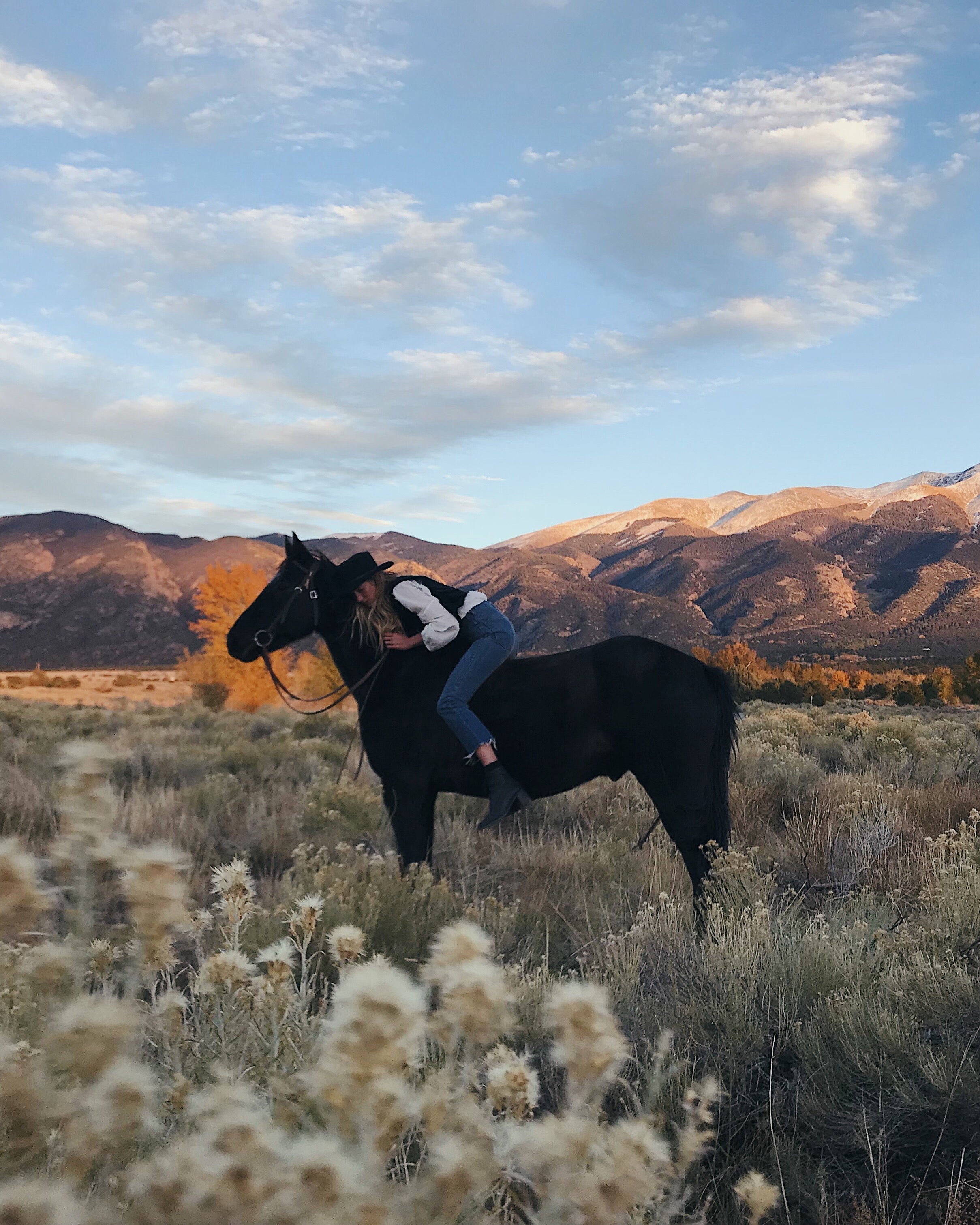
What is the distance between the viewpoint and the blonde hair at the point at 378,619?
504cm

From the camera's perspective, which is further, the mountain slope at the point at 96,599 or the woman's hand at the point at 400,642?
the mountain slope at the point at 96,599

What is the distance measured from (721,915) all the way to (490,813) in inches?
56.6

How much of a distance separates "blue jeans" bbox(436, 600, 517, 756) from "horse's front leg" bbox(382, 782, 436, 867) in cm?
40

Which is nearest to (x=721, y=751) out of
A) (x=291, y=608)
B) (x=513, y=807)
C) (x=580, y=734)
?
(x=580, y=734)

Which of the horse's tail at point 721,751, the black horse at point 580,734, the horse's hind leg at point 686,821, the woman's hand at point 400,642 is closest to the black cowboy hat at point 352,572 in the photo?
the woman's hand at point 400,642

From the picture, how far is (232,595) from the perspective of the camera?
114 ft

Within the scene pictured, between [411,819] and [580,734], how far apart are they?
1.11 metres

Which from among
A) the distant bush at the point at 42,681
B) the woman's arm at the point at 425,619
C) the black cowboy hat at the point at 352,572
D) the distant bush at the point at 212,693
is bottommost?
the distant bush at the point at 42,681

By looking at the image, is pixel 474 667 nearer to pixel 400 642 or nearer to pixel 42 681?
pixel 400 642

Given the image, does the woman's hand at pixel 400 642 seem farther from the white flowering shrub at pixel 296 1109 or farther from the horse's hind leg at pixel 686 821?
the white flowering shrub at pixel 296 1109

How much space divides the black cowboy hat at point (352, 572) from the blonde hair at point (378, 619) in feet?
0.22

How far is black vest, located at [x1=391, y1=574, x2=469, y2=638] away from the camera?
504 cm

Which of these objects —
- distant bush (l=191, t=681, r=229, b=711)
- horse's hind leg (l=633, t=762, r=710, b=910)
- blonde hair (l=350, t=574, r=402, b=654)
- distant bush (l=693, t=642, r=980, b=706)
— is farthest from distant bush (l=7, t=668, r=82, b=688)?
horse's hind leg (l=633, t=762, r=710, b=910)

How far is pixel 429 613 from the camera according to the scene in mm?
4871
